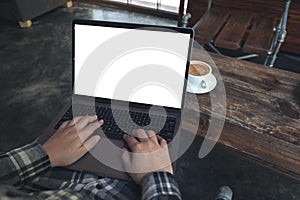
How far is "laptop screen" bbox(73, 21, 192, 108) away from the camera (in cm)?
80

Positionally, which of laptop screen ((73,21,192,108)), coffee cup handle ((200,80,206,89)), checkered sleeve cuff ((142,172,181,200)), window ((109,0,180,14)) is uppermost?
laptop screen ((73,21,192,108))

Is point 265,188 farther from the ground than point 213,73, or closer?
closer

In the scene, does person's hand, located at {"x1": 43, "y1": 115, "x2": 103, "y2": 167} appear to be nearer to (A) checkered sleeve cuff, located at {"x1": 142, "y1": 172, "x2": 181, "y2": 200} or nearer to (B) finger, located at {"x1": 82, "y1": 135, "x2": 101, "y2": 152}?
(B) finger, located at {"x1": 82, "y1": 135, "x2": 101, "y2": 152}

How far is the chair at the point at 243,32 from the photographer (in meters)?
1.44

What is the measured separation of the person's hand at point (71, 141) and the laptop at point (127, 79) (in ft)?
0.08

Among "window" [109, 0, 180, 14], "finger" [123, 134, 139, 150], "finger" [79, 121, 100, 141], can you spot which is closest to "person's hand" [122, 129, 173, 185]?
"finger" [123, 134, 139, 150]

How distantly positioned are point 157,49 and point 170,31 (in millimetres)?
73

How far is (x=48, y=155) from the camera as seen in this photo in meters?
0.68

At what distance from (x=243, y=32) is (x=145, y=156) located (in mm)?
1150

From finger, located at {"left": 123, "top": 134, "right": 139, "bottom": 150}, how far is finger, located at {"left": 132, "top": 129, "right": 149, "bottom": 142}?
0.6 inches

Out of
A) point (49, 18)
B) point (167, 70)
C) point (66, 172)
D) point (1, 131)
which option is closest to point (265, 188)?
point (167, 70)

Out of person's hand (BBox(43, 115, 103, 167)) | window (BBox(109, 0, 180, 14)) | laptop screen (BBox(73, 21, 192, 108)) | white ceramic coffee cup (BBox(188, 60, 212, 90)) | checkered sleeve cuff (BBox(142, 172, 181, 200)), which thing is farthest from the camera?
window (BBox(109, 0, 180, 14))

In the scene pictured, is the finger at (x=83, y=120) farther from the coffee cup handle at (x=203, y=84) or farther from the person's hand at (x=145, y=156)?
the coffee cup handle at (x=203, y=84)

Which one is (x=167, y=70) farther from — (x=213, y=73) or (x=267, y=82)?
(x=267, y=82)
